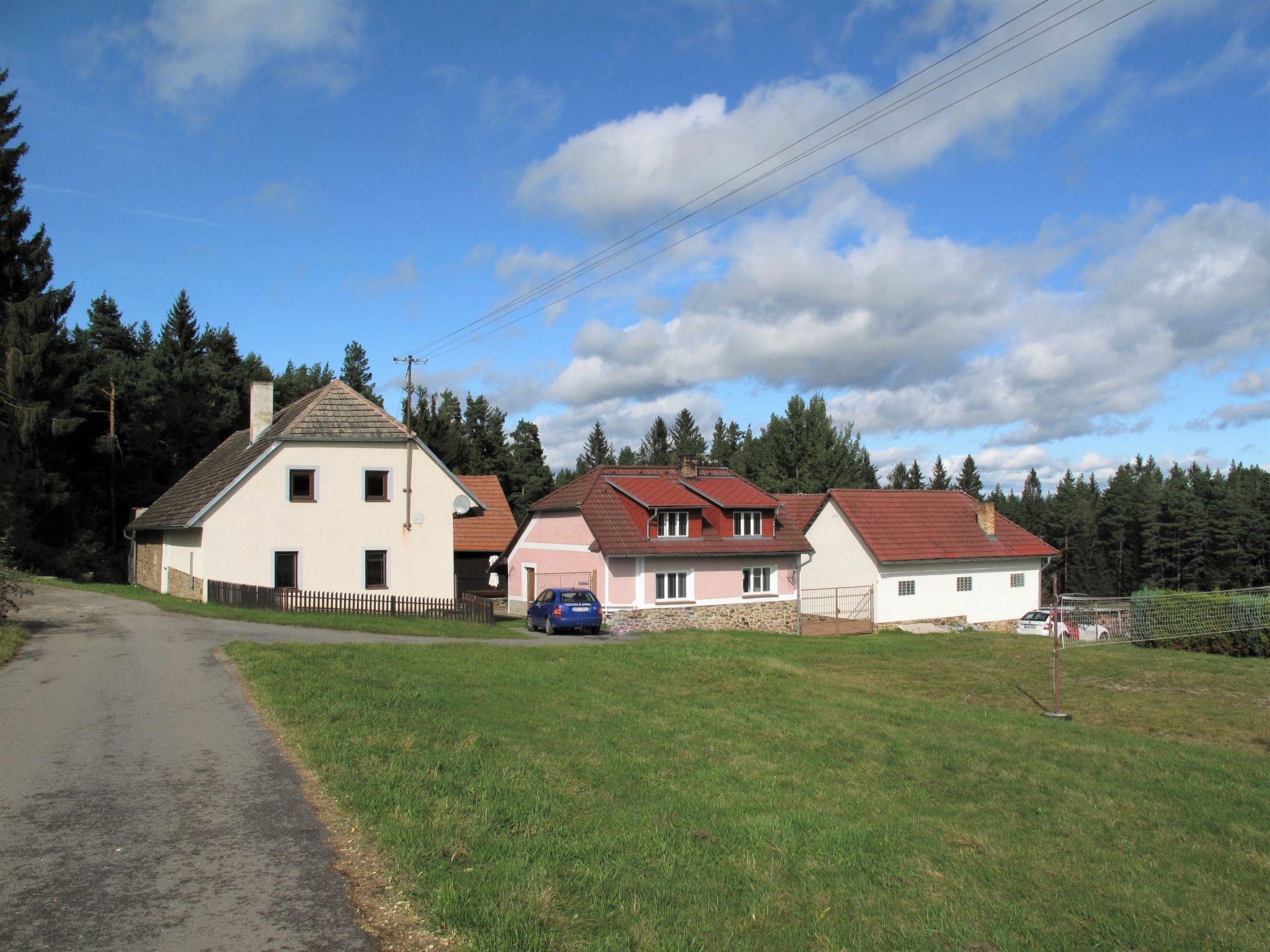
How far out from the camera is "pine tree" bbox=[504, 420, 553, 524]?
8356 centimetres

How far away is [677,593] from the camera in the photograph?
1421 inches

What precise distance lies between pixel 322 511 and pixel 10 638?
15607 millimetres

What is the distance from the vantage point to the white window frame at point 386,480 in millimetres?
33250

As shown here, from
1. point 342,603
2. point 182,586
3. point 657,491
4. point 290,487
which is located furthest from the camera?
point 657,491

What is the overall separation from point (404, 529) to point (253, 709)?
2280 cm

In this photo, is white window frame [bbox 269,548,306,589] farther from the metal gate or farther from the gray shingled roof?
the metal gate

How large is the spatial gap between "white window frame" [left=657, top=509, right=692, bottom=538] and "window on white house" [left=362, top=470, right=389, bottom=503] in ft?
35.8

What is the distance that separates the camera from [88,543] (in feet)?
151

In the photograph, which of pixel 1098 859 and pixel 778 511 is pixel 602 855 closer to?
pixel 1098 859

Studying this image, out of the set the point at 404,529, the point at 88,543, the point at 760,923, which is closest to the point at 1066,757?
the point at 760,923

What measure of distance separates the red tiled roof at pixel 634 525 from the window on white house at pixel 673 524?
0.35m

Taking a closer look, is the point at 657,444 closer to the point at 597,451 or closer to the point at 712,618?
the point at 597,451

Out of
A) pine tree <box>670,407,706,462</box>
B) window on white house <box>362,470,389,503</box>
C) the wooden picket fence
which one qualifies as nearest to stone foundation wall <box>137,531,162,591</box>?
the wooden picket fence

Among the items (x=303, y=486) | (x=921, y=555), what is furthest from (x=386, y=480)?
(x=921, y=555)
